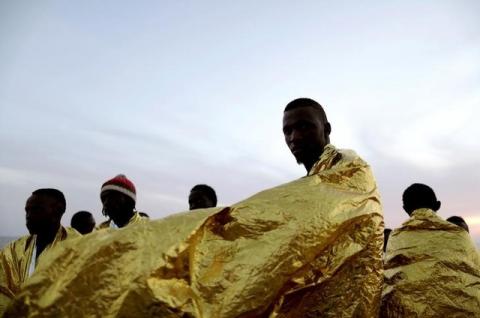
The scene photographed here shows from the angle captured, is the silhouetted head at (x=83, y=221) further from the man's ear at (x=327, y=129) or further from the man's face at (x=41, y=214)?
the man's ear at (x=327, y=129)

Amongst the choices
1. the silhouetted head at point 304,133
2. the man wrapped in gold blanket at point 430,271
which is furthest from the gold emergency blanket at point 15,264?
the man wrapped in gold blanket at point 430,271

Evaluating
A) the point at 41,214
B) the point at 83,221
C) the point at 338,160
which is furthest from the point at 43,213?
the point at 83,221

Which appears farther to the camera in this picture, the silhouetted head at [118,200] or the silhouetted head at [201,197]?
the silhouetted head at [201,197]

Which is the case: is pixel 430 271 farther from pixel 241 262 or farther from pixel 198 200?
pixel 198 200

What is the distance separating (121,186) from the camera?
4.25 metres

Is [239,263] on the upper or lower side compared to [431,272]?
lower

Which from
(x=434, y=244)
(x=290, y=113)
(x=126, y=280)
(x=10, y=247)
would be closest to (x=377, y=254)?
(x=290, y=113)

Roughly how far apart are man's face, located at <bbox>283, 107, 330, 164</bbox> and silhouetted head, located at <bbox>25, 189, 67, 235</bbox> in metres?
2.93

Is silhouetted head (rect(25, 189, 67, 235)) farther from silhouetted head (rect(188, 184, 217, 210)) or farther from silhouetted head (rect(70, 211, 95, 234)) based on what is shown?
silhouetted head (rect(70, 211, 95, 234))

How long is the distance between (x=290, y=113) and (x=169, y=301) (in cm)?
136

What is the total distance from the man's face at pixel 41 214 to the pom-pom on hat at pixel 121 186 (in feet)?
1.80

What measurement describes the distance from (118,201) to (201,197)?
210 centimetres

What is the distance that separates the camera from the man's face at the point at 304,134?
2086 mm

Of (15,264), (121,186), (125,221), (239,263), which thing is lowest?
(15,264)
